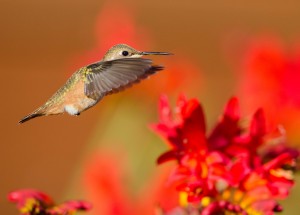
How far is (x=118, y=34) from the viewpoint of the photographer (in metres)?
1.74

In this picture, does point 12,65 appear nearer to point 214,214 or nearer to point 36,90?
point 36,90

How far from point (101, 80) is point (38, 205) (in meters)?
0.17

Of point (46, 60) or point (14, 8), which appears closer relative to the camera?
point (46, 60)

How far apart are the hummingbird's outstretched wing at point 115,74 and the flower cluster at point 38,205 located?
0.13 metres

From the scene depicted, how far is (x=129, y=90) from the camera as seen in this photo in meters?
1.87

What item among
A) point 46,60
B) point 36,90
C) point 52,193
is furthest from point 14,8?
point 52,193

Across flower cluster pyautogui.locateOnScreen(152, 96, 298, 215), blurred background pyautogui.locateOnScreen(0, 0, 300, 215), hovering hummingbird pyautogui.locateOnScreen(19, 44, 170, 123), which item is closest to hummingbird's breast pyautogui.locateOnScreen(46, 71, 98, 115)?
hovering hummingbird pyautogui.locateOnScreen(19, 44, 170, 123)

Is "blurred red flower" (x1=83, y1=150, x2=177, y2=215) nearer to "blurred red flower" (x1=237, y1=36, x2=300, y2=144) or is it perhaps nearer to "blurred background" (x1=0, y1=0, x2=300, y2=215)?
"blurred background" (x1=0, y1=0, x2=300, y2=215)

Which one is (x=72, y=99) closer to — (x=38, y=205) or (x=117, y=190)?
(x=38, y=205)

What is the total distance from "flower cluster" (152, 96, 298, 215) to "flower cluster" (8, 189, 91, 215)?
12 centimetres

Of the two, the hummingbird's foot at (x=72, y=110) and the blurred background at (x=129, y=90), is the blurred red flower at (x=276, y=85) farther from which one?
the hummingbird's foot at (x=72, y=110)

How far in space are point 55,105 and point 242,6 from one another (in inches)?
159

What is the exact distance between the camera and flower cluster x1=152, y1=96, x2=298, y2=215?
0.98m

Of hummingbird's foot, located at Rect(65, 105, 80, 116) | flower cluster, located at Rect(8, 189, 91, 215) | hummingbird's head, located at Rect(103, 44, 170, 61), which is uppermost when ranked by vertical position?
hummingbird's head, located at Rect(103, 44, 170, 61)
